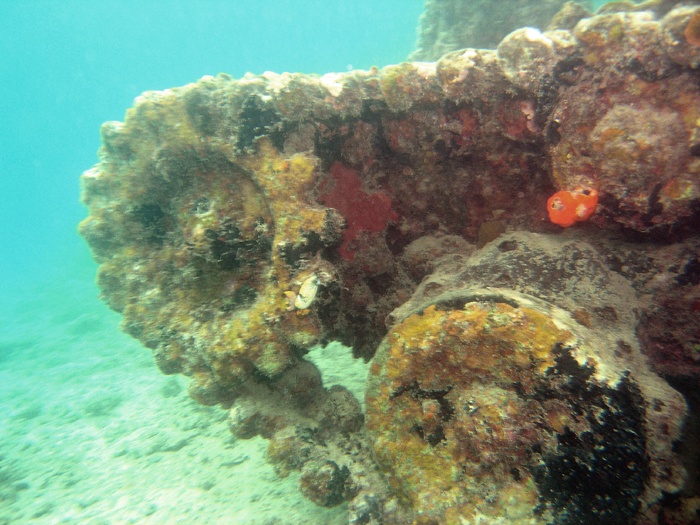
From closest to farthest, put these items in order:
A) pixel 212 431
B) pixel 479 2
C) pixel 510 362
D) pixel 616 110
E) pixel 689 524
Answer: pixel 689 524 < pixel 510 362 < pixel 616 110 < pixel 212 431 < pixel 479 2

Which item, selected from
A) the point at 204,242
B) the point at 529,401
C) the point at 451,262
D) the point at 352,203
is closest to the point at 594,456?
the point at 529,401

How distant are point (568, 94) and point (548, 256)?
1366 mm

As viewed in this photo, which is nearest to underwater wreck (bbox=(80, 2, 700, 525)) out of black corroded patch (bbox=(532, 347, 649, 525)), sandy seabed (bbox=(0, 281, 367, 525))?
black corroded patch (bbox=(532, 347, 649, 525))

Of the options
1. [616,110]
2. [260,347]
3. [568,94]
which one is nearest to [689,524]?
[616,110]

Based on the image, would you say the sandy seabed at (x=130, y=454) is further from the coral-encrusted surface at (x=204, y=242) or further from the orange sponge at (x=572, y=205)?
the orange sponge at (x=572, y=205)

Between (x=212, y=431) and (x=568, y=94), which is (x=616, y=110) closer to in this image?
(x=568, y=94)

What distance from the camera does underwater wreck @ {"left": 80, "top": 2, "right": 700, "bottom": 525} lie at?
7.67 feet

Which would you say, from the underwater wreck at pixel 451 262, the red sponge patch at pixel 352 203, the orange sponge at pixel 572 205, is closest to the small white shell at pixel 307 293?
the underwater wreck at pixel 451 262

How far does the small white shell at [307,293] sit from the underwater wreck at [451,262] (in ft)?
0.05

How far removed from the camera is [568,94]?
10.1 feet

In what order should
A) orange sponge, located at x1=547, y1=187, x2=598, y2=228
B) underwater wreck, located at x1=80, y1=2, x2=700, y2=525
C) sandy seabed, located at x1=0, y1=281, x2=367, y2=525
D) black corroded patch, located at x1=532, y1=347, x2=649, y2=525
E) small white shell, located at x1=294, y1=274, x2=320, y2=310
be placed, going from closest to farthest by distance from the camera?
black corroded patch, located at x1=532, y1=347, x2=649, y2=525 < underwater wreck, located at x1=80, y1=2, x2=700, y2=525 < orange sponge, located at x1=547, y1=187, x2=598, y2=228 < small white shell, located at x1=294, y1=274, x2=320, y2=310 < sandy seabed, located at x1=0, y1=281, x2=367, y2=525

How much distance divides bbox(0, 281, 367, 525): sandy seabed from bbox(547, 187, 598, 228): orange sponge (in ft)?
13.6

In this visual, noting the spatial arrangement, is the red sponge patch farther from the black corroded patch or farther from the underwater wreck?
the black corroded patch

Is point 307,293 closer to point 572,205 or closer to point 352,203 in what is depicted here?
point 352,203
